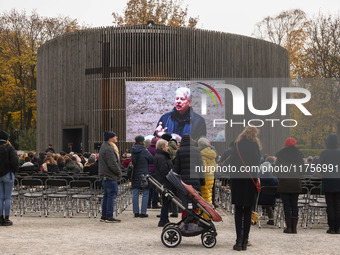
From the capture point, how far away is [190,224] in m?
7.96

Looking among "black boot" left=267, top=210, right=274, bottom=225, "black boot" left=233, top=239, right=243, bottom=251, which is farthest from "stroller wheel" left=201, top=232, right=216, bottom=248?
"black boot" left=267, top=210, right=274, bottom=225

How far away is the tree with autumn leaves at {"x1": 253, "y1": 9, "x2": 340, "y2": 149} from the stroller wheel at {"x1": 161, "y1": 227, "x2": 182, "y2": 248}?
7.90m

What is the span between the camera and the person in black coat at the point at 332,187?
9164 millimetres

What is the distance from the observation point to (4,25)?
41781mm

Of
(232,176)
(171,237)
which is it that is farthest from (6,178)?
(232,176)

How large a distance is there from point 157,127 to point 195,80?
11.0ft

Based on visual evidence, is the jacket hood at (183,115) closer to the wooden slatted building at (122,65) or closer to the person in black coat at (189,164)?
the wooden slatted building at (122,65)

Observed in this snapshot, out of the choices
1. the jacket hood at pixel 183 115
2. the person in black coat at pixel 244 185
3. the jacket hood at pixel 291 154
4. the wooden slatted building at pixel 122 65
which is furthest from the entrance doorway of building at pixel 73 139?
the person in black coat at pixel 244 185

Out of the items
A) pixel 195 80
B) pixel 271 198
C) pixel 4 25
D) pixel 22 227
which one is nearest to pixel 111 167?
pixel 22 227

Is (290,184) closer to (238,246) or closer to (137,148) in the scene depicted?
(238,246)

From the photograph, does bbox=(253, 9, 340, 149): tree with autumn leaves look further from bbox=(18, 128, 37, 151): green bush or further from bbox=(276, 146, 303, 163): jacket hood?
bbox=(18, 128, 37, 151): green bush

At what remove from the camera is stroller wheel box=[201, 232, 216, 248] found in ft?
24.9

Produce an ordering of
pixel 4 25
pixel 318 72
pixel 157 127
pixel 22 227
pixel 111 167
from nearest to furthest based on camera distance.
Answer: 1. pixel 22 227
2. pixel 111 167
3. pixel 157 127
4. pixel 318 72
5. pixel 4 25

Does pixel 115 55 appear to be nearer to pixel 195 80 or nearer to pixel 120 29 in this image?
pixel 120 29
